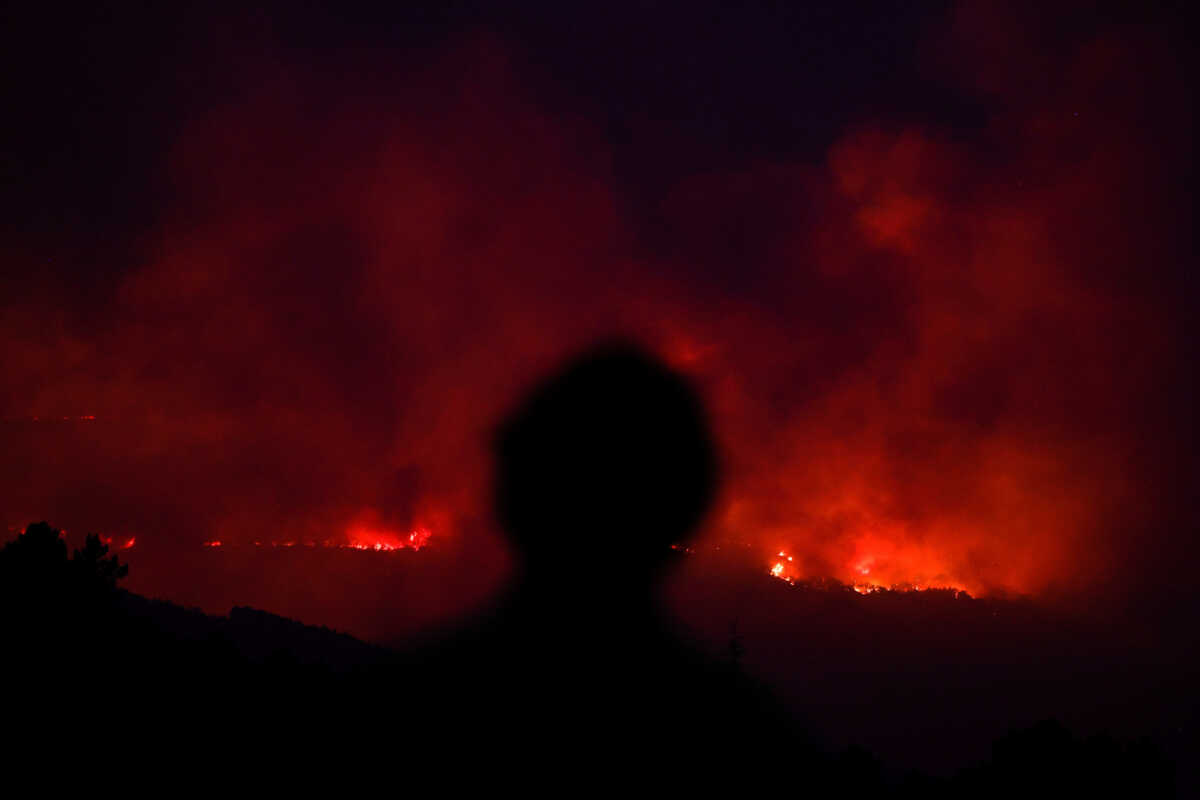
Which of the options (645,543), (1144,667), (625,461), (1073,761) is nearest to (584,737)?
(1073,761)

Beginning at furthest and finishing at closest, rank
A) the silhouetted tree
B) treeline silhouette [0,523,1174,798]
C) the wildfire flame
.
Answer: the wildfire flame
the silhouetted tree
treeline silhouette [0,523,1174,798]

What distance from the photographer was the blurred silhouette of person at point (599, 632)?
1259 centimetres

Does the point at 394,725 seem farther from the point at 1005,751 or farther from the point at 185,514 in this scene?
the point at 185,514

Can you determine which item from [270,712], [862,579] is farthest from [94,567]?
[862,579]

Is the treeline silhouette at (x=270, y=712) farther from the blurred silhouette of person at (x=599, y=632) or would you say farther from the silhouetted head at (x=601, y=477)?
the silhouetted head at (x=601, y=477)

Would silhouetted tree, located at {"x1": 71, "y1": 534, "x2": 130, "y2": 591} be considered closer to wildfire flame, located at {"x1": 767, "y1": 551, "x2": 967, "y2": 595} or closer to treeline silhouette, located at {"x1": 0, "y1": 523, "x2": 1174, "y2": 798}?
treeline silhouette, located at {"x1": 0, "y1": 523, "x2": 1174, "y2": 798}

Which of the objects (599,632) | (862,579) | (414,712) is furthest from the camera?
(862,579)

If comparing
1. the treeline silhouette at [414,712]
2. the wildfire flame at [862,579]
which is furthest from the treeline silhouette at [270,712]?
the wildfire flame at [862,579]

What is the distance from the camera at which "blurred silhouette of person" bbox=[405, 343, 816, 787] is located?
1259 centimetres

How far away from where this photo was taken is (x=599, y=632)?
28594mm

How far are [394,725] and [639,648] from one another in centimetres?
1593

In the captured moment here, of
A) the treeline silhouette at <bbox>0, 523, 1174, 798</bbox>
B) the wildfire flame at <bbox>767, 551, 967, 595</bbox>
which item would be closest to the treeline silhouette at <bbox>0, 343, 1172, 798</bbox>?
the treeline silhouette at <bbox>0, 523, 1174, 798</bbox>

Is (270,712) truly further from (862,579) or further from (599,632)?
(862,579)

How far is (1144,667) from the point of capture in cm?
3512
